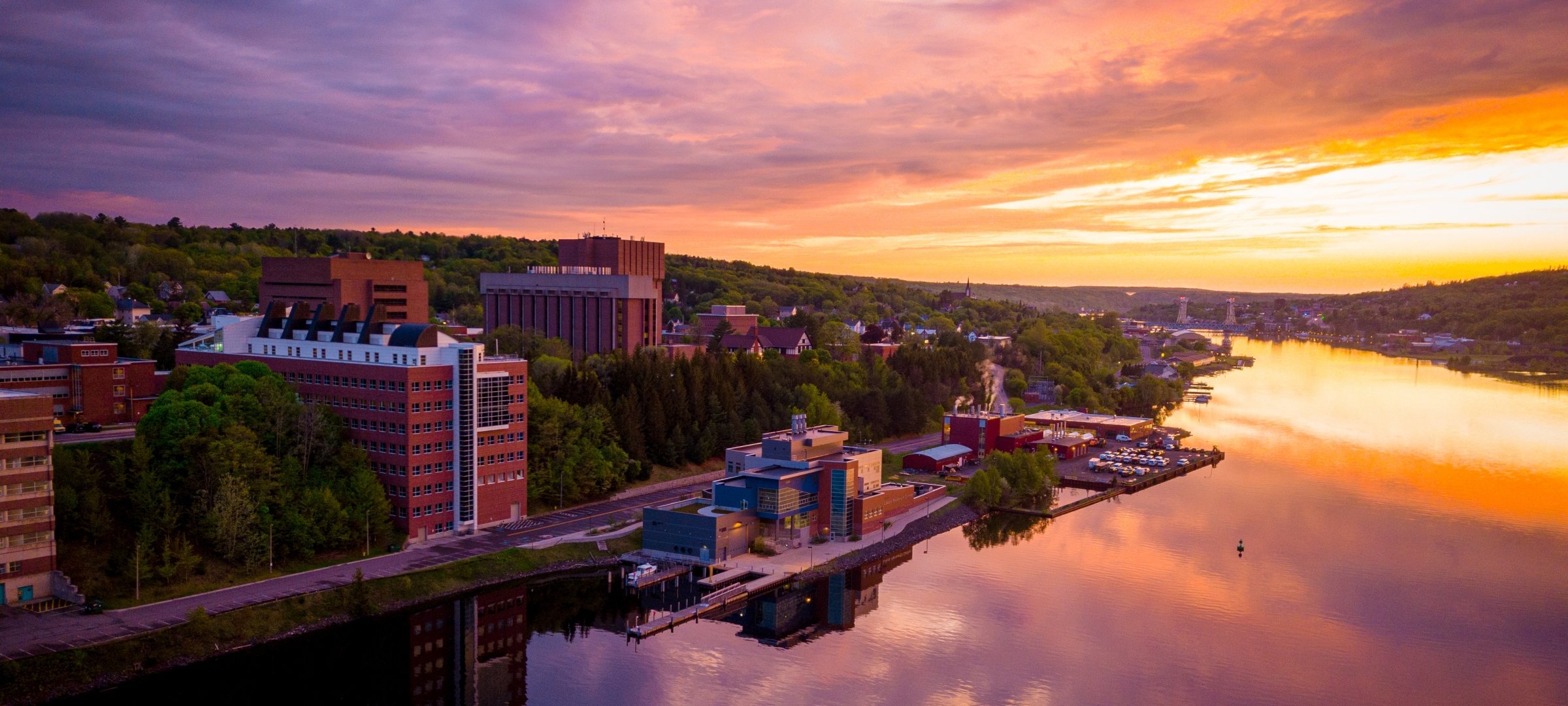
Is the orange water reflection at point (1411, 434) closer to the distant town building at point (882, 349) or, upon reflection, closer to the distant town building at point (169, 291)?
the distant town building at point (882, 349)

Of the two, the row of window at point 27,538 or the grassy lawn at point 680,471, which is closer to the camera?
the row of window at point 27,538

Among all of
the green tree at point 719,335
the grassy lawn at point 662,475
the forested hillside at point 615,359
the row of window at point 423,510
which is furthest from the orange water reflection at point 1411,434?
the row of window at point 423,510

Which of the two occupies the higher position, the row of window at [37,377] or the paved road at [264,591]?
the row of window at [37,377]

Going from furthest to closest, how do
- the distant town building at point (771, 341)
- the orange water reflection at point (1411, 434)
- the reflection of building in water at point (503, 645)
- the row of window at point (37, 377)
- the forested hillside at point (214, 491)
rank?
the distant town building at point (771, 341)
the orange water reflection at point (1411, 434)
the row of window at point (37, 377)
the forested hillside at point (214, 491)
the reflection of building in water at point (503, 645)

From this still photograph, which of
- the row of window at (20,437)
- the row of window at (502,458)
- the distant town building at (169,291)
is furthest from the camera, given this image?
the distant town building at (169,291)

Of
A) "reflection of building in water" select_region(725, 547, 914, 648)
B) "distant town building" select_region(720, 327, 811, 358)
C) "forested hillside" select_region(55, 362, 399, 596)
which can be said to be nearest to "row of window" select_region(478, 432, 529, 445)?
"forested hillside" select_region(55, 362, 399, 596)

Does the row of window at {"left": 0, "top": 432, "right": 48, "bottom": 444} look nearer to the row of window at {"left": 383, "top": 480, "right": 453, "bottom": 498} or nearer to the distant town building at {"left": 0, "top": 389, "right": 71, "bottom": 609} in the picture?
the distant town building at {"left": 0, "top": 389, "right": 71, "bottom": 609}
